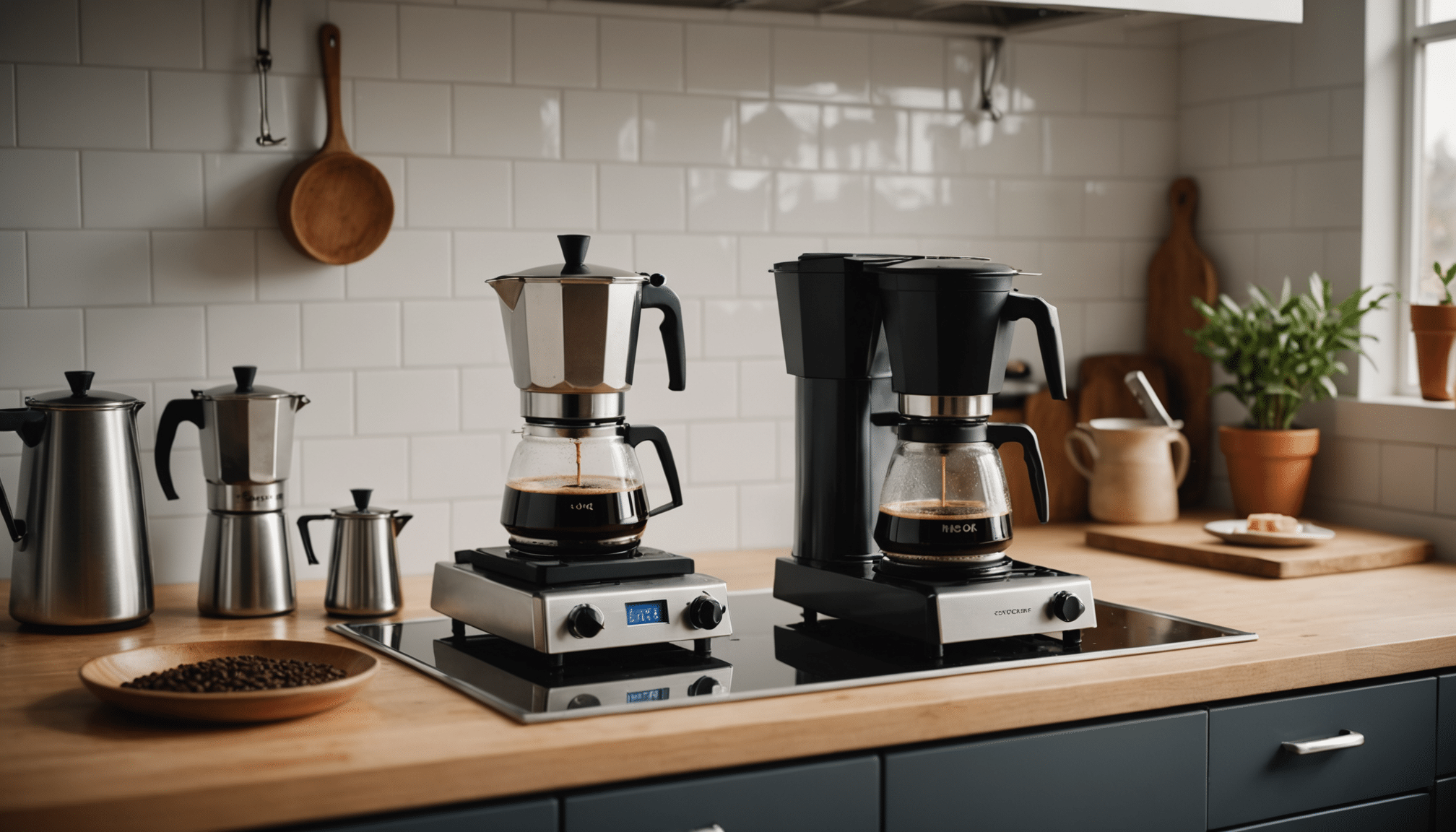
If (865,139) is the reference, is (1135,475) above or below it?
below

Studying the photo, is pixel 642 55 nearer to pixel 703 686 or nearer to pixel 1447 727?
pixel 703 686

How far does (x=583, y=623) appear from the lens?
58.7 inches

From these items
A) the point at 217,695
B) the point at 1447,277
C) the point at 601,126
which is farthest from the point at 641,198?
the point at 1447,277

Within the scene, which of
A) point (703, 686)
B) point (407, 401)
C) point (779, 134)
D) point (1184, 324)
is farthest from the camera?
point (1184, 324)

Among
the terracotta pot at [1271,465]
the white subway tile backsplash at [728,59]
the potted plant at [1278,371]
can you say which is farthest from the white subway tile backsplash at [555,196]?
the terracotta pot at [1271,465]

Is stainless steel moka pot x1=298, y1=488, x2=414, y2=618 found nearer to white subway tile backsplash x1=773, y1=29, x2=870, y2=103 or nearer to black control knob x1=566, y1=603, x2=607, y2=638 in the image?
black control knob x1=566, y1=603, x2=607, y2=638

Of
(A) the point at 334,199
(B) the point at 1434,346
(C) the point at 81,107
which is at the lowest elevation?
(B) the point at 1434,346

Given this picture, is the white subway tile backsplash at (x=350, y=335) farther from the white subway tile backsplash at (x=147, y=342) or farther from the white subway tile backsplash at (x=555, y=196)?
the white subway tile backsplash at (x=555, y=196)

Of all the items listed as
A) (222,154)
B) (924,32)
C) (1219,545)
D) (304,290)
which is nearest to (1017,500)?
(1219,545)

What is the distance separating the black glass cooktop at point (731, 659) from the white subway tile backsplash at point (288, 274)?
542 mm

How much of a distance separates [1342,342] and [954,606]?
1.15 meters

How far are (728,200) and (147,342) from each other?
3.04ft

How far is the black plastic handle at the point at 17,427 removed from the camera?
5.26 ft

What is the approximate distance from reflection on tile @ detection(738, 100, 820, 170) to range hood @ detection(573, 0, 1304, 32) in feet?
0.53
